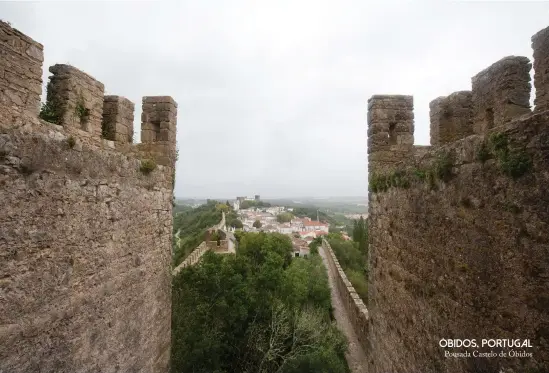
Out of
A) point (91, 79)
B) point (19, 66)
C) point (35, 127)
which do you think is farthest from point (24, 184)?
point (91, 79)

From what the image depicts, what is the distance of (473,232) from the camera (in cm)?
347

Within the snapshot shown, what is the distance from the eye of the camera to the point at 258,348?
400 inches

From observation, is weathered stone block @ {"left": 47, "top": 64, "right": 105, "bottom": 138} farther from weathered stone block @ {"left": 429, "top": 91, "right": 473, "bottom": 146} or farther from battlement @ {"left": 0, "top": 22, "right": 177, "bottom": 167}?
weathered stone block @ {"left": 429, "top": 91, "right": 473, "bottom": 146}

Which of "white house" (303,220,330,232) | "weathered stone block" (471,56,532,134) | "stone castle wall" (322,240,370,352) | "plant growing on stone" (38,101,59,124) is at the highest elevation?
"weathered stone block" (471,56,532,134)

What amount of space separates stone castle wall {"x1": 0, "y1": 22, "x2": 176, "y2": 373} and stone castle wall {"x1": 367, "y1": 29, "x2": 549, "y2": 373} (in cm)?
402

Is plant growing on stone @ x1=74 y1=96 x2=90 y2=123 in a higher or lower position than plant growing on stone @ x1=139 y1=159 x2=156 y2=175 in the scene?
higher

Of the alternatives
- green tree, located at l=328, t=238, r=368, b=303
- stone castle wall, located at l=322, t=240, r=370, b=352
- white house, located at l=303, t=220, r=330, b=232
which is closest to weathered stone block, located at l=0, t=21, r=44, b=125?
stone castle wall, located at l=322, t=240, r=370, b=352

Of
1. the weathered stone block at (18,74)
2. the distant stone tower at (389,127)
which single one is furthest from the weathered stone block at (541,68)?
the weathered stone block at (18,74)

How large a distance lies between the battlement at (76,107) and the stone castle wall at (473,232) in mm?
4190

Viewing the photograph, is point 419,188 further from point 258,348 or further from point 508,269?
point 258,348

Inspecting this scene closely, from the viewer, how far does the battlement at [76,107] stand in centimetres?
315

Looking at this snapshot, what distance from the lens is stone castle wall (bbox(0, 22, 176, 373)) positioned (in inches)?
117

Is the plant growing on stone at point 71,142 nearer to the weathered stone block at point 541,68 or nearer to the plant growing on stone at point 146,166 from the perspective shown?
the plant growing on stone at point 146,166

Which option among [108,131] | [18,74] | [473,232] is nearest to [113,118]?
[108,131]
